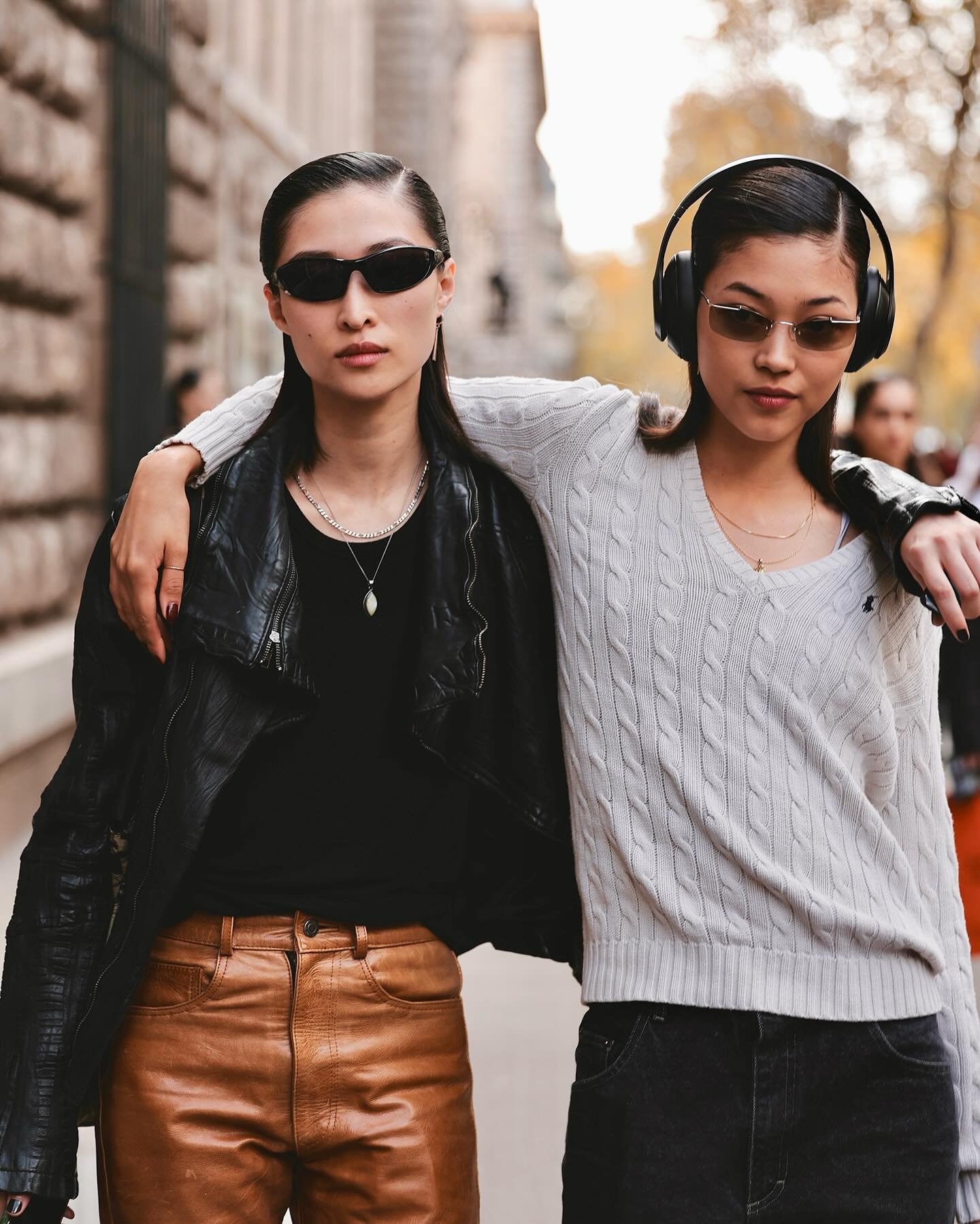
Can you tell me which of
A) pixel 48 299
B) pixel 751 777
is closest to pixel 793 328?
pixel 751 777

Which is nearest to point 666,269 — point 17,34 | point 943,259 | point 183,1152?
point 183,1152

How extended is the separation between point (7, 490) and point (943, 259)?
16.4 metres

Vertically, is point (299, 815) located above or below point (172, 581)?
below

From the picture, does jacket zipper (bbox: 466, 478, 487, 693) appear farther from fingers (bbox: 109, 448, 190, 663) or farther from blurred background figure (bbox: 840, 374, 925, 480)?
blurred background figure (bbox: 840, 374, 925, 480)

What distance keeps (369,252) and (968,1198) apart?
1654 millimetres

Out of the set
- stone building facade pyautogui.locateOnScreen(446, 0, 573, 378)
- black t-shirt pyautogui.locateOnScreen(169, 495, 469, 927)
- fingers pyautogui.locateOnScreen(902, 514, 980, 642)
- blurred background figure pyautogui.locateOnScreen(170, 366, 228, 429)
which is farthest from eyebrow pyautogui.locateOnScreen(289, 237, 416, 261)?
stone building facade pyautogui.locateOnScreen(446, 0, 573, 378)

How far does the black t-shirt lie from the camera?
99.9 inches

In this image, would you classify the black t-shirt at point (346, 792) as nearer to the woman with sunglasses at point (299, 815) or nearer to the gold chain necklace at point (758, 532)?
the woman with sunglasses at point (299, 815)

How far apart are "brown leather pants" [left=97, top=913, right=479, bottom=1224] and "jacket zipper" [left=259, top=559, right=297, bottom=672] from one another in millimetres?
376

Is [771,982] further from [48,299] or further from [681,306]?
[48,299]

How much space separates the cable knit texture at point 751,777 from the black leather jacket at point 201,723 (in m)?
0.16

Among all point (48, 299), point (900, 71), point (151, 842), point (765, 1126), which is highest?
point (900, 71)

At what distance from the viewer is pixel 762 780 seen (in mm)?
2400

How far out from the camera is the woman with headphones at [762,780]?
2357 mm
